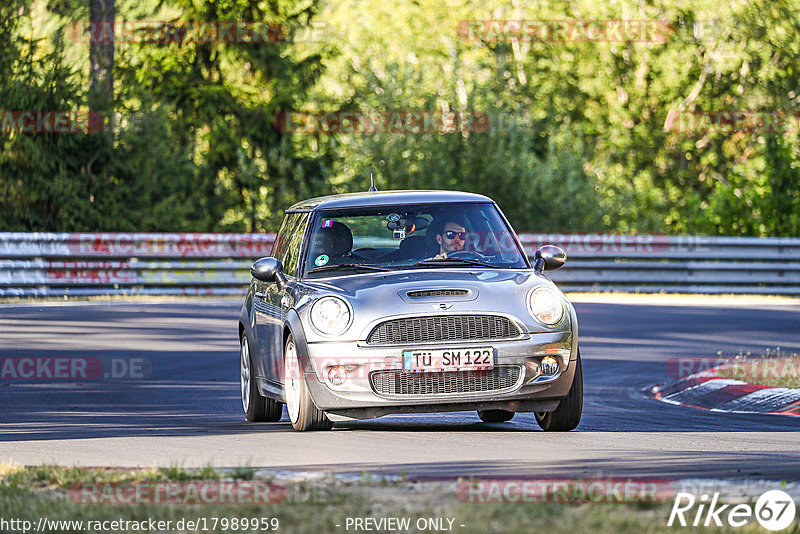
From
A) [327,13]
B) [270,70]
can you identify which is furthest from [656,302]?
[327,13]

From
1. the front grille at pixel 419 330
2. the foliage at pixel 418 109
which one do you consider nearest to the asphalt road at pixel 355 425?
the front grille at pixel 419 330

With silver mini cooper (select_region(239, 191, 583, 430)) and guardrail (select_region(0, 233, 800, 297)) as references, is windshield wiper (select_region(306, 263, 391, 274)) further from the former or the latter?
guardrail (select_region(0, 233, 800, 297))

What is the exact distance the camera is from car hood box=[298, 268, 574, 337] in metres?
9.44

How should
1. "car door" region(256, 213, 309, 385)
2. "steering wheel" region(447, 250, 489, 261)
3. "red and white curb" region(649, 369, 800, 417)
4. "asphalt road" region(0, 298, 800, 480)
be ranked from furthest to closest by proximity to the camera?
"red and white curb" region(649, 369, 800, 417) → "steering wheel" region(447, 250, 489, 261) → "car door" region(256, 213, 309, 385) → "asphalt road" region(0, 298, 800, 480)

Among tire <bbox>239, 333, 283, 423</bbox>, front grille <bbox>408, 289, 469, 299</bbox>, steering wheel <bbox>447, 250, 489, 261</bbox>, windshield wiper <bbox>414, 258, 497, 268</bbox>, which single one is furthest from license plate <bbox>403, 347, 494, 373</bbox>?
tire <bbox>239, 333, 283, 423</bbox>

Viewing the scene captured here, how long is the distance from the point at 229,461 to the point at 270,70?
30664 millimetres

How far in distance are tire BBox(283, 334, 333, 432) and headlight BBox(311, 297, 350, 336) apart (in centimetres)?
30

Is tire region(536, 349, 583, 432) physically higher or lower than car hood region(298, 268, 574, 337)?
lower

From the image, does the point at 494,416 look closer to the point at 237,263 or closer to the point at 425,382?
the point at 425,382

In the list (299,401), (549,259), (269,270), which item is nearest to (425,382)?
(299,401)

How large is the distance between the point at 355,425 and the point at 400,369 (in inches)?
47.0

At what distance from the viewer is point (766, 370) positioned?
45.0ft

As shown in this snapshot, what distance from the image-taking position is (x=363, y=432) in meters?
9.77

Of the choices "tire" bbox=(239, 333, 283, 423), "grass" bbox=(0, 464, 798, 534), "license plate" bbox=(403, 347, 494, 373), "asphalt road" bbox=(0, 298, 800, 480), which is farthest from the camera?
"tire" bbox=(239, 333, 283, 423)
